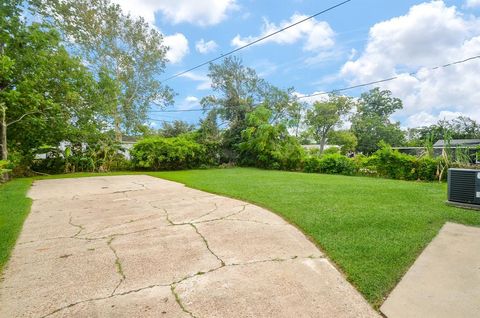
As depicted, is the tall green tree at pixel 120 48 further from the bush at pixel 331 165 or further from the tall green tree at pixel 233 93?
the bush at pixel 331 165

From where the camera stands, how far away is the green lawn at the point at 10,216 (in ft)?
9.11

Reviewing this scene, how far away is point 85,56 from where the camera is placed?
1664cm

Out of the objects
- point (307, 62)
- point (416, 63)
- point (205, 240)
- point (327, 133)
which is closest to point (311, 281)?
point (205, 240)

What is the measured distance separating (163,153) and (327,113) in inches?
929

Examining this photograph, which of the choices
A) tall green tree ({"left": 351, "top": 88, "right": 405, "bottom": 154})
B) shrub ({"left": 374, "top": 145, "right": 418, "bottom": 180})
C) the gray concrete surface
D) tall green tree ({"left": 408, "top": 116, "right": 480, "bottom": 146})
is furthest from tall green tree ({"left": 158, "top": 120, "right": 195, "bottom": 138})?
tall green tree ({"left": 408, "top": 116, "right": 480, "bottom": 146})

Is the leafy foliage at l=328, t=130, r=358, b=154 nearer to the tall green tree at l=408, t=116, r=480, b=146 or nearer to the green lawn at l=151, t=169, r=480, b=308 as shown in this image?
the tall green tree at l=408, t=116, r=480, b=146

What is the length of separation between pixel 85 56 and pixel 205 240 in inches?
724

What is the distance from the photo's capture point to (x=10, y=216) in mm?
3953

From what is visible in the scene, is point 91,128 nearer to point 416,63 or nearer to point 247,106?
point 247,106

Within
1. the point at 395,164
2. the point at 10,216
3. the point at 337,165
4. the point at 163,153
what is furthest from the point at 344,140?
the point at 10,216

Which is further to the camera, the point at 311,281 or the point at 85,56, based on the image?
the point at 85,56

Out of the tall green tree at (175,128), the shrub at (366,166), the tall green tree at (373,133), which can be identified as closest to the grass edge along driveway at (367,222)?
the shrub at (366,166)

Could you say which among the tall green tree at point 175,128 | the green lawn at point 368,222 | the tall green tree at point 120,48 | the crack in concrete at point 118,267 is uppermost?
the tall green tree at point 120,48

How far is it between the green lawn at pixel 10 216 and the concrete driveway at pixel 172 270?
10 centimetres
